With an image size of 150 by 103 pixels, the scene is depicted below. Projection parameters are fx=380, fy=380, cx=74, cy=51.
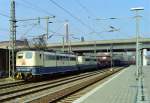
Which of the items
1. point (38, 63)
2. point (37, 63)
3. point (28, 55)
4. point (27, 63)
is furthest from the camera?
point (28, 55)

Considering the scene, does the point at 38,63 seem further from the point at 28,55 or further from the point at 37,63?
the point at 28,55

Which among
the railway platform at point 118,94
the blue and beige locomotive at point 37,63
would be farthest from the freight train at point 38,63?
the railway platform at point 118,94

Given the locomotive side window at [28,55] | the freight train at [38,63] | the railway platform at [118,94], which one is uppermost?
the locomotive side window at [28,55]

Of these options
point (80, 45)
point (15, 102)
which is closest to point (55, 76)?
point (15, 102)

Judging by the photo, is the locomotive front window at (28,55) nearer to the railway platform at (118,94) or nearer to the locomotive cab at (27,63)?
the locomotive cab at (27,63)

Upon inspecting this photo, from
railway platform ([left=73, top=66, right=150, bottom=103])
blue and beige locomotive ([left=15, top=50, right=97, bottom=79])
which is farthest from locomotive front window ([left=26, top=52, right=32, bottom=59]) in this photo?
railway platform ([left=73, top=66, right=150, bottom=103])

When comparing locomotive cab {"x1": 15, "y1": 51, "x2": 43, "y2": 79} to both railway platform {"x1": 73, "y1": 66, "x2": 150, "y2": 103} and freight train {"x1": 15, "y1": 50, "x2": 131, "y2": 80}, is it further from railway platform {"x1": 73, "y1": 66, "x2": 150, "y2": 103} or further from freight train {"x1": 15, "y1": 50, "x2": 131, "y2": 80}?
railway platform {"x1": 73, "y1": 66, "x2": 150, "y2": 103}

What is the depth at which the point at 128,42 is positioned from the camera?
87438mm

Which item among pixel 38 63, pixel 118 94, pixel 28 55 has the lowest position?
pixel 118 94

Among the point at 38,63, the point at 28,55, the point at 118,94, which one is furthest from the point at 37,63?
the point at 118,94

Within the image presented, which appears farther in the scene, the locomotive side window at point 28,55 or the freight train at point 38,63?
the locomotive side window at point 28,55

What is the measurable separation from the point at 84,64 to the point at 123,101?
1808 inches

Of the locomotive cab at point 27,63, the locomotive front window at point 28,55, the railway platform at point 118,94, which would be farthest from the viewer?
the locomotive front window at point 28,55

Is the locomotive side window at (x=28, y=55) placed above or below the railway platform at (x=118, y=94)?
above
